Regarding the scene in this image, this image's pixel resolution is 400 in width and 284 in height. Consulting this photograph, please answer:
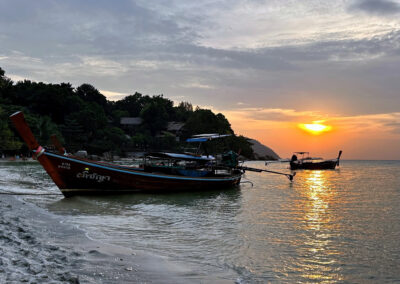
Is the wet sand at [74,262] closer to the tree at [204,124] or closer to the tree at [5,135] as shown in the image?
the tree at [5,135]

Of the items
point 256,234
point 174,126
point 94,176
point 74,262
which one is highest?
point 174,126

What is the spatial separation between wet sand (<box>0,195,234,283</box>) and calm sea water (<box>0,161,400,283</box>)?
25.5 inches

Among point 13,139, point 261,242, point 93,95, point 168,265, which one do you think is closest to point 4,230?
point 168,265

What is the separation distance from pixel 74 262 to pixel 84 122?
7601cm

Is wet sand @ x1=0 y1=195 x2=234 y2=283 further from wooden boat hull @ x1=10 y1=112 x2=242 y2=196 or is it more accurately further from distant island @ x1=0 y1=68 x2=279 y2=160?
distant island @ x1=0 y1=68 x2=279 y2=160

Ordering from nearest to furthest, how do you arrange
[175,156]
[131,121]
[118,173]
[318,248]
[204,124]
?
[318,248] < [118,173] < [175,156] < [204,124] < [131,121]

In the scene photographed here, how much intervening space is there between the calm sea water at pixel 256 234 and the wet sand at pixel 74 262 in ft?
2.12

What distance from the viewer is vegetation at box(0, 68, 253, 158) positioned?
64.6 m

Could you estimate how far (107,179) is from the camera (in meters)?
18.0

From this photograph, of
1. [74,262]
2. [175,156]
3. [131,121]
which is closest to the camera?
[74,262]

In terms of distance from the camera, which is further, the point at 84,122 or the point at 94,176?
the point at 84,122

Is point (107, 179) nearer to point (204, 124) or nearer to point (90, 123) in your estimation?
point (90, 123)

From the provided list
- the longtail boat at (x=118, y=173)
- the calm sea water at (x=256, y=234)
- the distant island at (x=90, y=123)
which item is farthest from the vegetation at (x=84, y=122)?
the calm sea water at (x=256, y=234)

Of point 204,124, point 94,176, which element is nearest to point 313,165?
point 204,124
